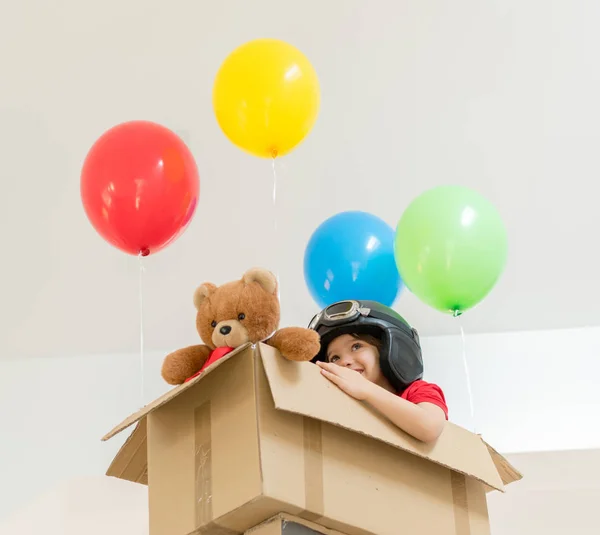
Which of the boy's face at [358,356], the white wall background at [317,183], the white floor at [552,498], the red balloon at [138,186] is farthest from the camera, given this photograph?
the white floor at [552,498]

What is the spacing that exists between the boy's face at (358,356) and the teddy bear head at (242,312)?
12.8 inches

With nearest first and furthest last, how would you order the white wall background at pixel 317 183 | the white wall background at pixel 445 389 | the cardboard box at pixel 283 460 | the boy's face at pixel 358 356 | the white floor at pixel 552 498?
the cardboard box at pixel 283 460 < the boy's face at pixel 358 356 < the white wall background at pixel 317 183 < the white floor at pixel 552 498 < the white wall background at pixel 445 389

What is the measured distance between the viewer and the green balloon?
6.35 ft

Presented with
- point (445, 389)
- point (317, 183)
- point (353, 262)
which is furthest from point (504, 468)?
point (445, 389)

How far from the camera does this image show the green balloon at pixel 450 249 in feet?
6.35

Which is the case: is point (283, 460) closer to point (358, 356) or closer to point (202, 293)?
point (202, 293)

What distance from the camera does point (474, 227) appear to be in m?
1.96

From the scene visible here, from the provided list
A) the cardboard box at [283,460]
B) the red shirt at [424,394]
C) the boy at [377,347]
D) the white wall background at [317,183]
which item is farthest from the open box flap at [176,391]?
the white wall background at [317,183]

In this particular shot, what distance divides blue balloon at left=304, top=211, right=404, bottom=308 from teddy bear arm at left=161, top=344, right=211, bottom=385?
2.48 ft

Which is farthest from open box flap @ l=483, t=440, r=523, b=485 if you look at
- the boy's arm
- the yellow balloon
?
the yellow balloon

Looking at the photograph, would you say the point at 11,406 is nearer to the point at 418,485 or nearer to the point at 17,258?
the point at 17,258

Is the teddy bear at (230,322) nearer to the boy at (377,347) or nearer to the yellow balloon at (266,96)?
the boy at (377,347)

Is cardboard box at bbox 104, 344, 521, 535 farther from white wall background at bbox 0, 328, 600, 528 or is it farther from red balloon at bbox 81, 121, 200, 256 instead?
white wall background at bbox 0, 328, 600, 528

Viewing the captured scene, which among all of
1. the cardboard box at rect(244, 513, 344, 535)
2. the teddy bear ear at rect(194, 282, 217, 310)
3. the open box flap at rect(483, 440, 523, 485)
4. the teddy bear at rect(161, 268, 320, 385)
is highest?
the teddy bear ear at rect(194, 282, 217, 310)
